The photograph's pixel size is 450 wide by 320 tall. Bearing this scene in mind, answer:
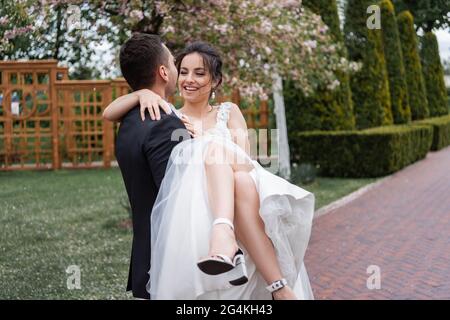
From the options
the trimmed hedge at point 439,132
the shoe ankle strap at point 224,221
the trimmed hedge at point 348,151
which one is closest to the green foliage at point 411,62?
the trimmed hedge at point 439,132

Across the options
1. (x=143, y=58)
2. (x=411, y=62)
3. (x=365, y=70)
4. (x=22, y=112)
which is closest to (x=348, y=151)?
(x=365, y=70)

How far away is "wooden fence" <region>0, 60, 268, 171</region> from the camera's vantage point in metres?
15.6

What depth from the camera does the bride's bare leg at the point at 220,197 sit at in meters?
2.02

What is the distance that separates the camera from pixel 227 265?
1.98 m

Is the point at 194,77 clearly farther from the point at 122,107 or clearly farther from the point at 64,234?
the point at 64,234

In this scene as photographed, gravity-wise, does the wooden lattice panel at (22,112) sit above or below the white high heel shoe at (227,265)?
above

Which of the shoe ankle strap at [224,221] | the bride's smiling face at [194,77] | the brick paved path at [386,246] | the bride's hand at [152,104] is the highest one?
the bride's smiling face at [194,77]

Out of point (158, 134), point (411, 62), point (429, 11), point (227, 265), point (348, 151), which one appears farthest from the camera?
point (429, 11)

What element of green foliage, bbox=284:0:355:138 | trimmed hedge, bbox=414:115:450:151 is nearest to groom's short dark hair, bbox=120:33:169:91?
green foliage, bbox=284:0:355:138

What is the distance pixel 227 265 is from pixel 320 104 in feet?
39.1

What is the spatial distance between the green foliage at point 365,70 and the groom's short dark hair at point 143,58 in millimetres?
14092

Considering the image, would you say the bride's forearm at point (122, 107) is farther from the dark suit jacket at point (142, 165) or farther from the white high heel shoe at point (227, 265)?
the white high heel shoe at point (227, 265)
